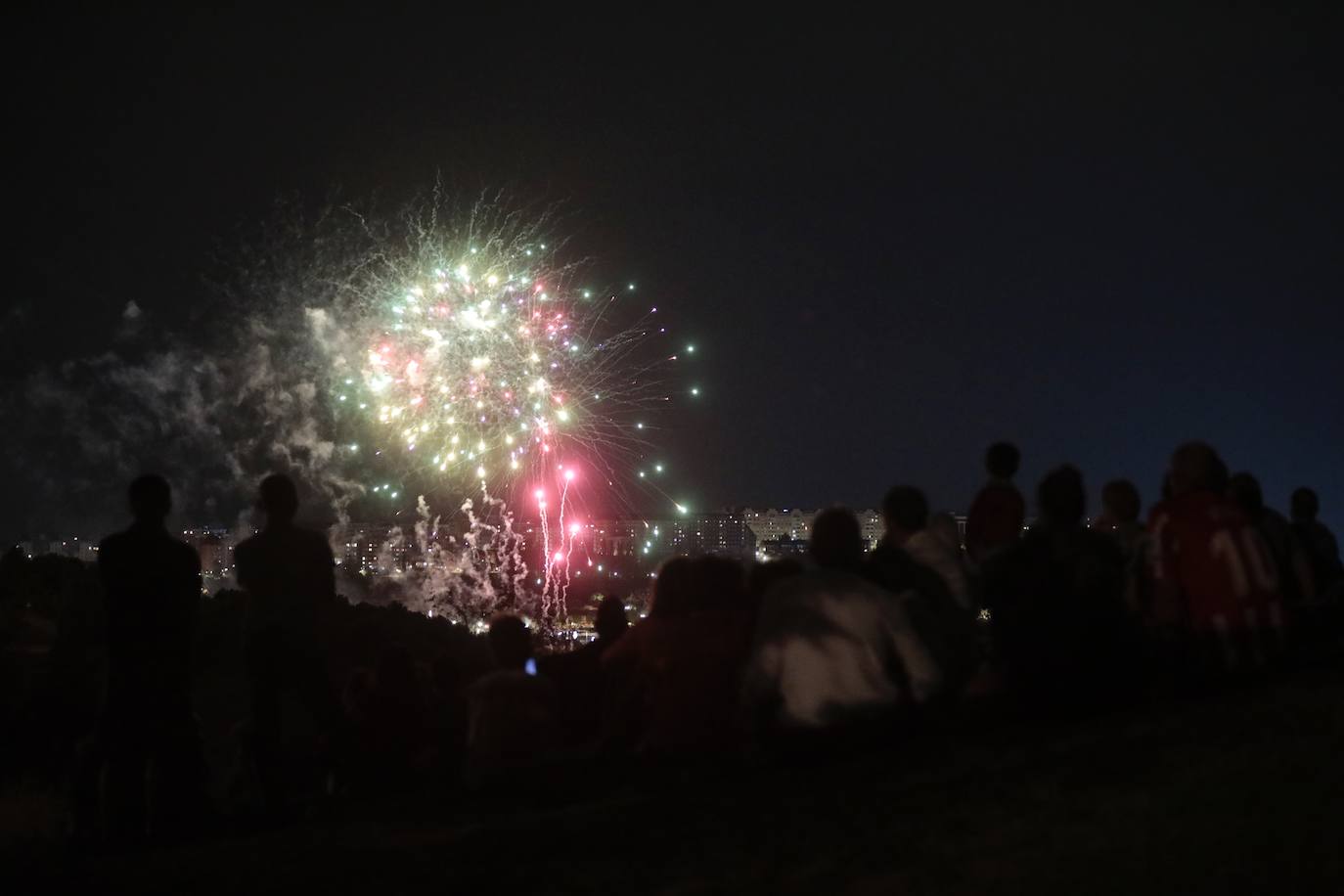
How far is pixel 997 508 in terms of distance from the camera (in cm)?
918

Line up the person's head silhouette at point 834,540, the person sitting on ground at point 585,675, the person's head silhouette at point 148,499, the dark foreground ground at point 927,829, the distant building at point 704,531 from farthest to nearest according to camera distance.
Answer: the distant building at point 704,531 → the person sitting on ground at point 585,675 → the person's head silhouette at point 148,499 → the person's head silhouette at point 834,540 → the dark foreground ground at point 927,829

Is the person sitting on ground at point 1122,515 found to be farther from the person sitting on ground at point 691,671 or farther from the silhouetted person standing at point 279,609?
the silhouetted person standing at point 279,609

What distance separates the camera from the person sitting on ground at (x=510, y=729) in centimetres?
732

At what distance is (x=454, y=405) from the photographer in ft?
79.0

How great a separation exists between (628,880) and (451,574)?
4819 centimetres

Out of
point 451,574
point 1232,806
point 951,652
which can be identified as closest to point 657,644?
point 951,652

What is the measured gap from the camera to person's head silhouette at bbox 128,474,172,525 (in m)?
7.45

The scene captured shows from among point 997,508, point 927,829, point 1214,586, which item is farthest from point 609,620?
point 927,829

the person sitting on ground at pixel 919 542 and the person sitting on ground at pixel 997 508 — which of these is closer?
the person sitting on ground at pixel 919 542

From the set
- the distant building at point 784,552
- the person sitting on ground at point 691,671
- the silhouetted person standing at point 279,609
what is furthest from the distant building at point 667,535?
the person sitting on ground at point 691,671

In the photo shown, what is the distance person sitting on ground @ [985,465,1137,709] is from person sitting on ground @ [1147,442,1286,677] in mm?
590

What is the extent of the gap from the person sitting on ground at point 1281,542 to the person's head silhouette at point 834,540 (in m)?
4.15

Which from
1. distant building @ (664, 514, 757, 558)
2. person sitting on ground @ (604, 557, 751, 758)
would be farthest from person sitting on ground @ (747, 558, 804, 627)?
distant building @ (664, 514, 757, 558)

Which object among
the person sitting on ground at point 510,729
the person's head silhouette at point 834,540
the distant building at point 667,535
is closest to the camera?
the person's head silhouette at point 834,540
